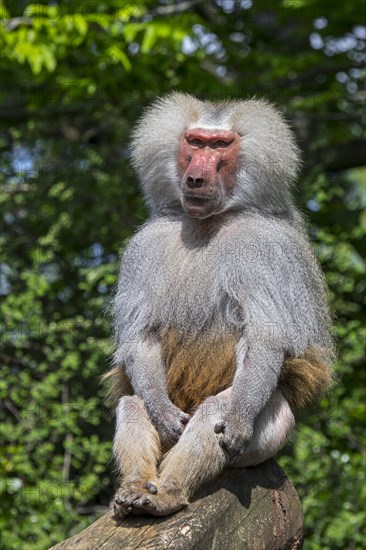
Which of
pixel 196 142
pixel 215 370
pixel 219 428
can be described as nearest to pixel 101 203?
pixel 196 142

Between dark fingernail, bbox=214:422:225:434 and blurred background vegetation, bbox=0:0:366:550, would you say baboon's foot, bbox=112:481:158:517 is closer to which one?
dark fingernail, bbox=214:422:225:434

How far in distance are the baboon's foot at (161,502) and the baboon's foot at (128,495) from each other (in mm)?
20

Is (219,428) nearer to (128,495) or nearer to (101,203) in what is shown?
(128,495)

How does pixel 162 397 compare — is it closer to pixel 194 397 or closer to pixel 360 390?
pixel 194 397

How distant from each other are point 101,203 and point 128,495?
513 centimetres

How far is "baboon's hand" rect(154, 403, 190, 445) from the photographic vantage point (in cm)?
Answer: 487

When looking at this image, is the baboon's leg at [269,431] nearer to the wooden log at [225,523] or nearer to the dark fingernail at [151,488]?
the wooden log at [225,523]

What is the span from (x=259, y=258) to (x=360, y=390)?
4.31 metres

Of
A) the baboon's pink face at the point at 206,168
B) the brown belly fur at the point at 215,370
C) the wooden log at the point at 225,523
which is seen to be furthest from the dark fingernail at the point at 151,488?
the baboon's pink face at the point at 206,168

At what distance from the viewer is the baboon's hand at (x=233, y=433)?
462cm

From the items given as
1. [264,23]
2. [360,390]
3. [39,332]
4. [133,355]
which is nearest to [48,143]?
[39,332]

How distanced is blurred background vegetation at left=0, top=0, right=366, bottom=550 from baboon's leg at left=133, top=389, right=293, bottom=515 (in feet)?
10.2

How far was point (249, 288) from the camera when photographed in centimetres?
495

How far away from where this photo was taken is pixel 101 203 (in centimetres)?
918
